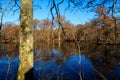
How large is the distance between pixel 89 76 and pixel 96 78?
27.0 inches

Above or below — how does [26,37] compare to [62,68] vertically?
above

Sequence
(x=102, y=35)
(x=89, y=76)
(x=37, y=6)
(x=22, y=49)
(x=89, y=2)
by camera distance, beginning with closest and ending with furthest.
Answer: (x=22, y=49)
(x=89, y=2)
(x=37, y=6)
(x=89, y=76)
(x=102, y=35)

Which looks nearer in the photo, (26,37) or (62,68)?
(26,37)

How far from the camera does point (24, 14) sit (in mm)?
3934

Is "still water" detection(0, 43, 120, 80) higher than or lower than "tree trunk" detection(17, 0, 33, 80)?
lower

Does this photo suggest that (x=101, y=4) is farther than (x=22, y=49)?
Yes

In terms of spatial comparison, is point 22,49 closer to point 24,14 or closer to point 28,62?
point 28,62

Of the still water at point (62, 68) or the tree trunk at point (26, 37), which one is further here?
the still water at point (62, 68)

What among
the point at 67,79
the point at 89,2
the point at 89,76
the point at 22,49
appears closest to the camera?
the point at 22,49

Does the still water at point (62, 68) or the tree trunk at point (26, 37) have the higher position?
the tree trunk at point (26, 37)

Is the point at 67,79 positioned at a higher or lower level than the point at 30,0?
lower

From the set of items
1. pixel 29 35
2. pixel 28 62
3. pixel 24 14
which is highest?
pixel 24 14

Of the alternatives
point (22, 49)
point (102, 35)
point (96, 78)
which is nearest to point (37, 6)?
point (22, 49)

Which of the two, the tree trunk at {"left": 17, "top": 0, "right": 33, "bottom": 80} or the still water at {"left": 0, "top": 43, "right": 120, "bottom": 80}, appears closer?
the tree trunk at {"left": 17, "top": 0, "right": 33, "bottom": 80}
